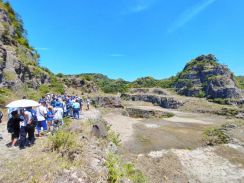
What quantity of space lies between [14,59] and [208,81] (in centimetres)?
11326

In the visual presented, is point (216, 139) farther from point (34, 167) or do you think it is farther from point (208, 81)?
point (208, 81)

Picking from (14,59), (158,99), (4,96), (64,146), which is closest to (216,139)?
(64,146)

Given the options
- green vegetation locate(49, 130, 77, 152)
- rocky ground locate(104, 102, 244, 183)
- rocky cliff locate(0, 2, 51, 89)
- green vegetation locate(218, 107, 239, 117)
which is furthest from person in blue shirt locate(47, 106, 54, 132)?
green vegetation locate(218, 107, 239, 117)

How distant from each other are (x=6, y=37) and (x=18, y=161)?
35792mm

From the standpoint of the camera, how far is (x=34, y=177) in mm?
9055

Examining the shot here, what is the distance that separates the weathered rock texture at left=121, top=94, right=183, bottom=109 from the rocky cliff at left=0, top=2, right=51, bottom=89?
6692cm

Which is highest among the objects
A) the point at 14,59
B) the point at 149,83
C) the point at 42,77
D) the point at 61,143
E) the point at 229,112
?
the point at 149,83

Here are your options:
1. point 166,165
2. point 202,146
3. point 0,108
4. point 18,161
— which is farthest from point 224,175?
point 0,108

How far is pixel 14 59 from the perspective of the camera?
35.9m

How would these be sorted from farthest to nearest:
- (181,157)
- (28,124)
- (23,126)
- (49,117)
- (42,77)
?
(42,77) → (181,157) → (49,117) → (23,126) → (28,124)

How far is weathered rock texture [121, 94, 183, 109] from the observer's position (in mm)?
106875

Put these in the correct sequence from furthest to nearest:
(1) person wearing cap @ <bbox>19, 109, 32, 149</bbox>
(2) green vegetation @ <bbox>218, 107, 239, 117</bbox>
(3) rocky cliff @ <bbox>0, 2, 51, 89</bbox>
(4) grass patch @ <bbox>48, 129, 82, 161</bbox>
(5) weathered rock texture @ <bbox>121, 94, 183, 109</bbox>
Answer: (5) weathered rock texture @ <bbox>121, 94, 183, 109</bbox>, (2) green vegetation @ <bbox>218, 107, 239, 117</bbox>, (3) rocky cliff @ <bbox>0, 2, 51, 89</bbox>, (1) person wearing cap @ <bbox>19, 109, 32, 149</bbox>, (4) grass patch @ <bbox>48, 129, 82, 161</bbox>

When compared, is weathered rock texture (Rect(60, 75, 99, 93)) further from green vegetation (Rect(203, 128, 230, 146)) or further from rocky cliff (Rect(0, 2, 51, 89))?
green vegetation (Rect(203, 128, 230, 146))

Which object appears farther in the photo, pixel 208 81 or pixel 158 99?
pixel 208 81
